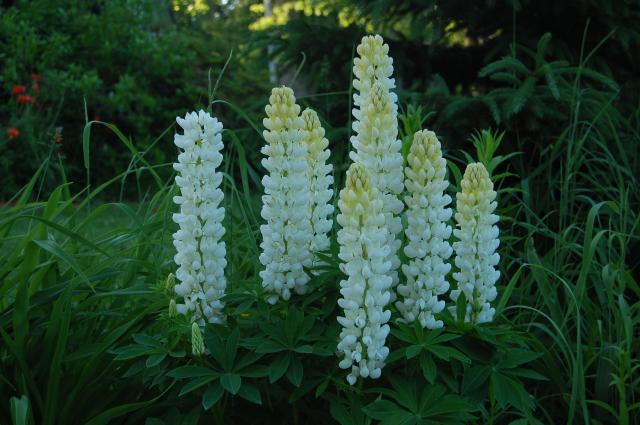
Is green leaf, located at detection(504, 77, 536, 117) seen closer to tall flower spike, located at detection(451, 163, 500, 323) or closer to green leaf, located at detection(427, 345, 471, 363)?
tall flower spike, located at detection(451, 163, 500, 323)

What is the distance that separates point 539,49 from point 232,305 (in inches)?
105

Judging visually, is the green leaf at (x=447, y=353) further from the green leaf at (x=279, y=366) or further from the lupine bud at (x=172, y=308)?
the lupine bud at (x=172, y=308)

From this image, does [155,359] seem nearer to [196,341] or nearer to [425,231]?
[196,341]

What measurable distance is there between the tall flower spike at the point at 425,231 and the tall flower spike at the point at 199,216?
0.50 metres

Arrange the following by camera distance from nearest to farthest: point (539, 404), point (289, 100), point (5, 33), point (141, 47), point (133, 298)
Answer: point (289, 100) < point (539, 404) < point (133, 298) < point (5, 33) < point (141, 47)

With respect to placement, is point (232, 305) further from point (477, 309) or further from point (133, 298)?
point (133, 298)

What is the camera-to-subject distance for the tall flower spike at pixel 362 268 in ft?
6.10

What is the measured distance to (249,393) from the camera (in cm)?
191

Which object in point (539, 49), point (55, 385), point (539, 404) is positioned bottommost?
point (539, 404)

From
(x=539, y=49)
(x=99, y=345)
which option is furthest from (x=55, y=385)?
(x=539, y=49)

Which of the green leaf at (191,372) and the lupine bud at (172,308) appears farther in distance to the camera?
the lupine bud at (172,308)

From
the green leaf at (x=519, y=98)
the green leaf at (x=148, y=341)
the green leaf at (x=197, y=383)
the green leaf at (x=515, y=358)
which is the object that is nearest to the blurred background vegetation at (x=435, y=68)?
the green leaf at (x=519, y=98)

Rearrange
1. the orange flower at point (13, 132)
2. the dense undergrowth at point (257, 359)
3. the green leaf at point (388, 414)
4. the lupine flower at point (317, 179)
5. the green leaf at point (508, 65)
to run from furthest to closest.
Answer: the orange flower at point (13, 132) → the green leaf at point (508, 65) → the lupine flower at point (317, 179) → the dense undergrowth at point (257, 359) → the green leaf at point (388, 414)

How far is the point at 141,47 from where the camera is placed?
1023 cm
